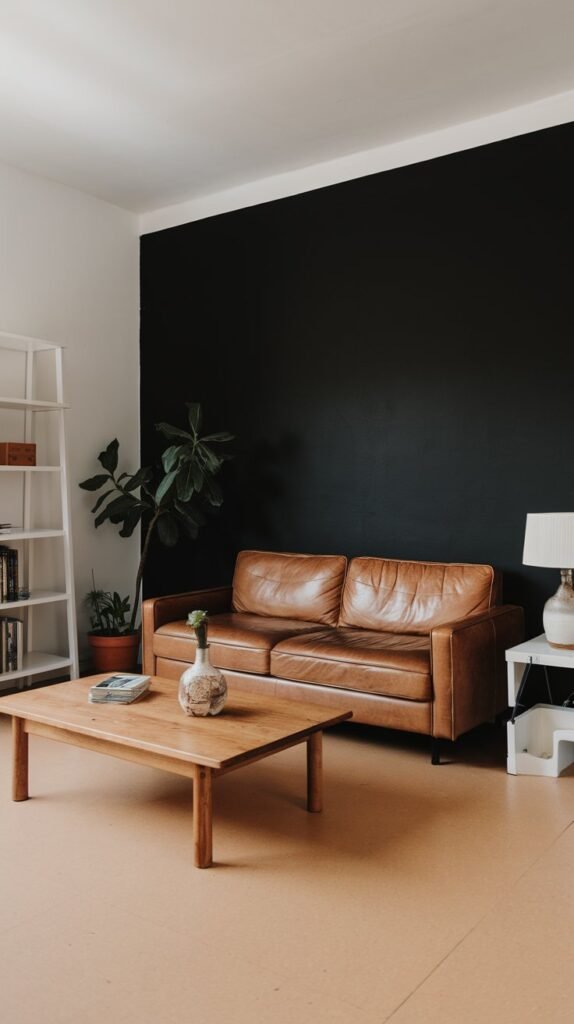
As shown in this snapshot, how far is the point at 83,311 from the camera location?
5.50 metres

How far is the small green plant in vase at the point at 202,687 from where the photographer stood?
2.97 meters

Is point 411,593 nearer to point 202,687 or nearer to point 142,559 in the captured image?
point 202,687

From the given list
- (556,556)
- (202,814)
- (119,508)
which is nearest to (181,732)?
(202,814)

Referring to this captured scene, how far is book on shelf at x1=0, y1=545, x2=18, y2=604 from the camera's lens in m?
4.57

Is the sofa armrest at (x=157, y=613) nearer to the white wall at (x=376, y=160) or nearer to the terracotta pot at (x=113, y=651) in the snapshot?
the terracotta pot at (x=113, y=651)

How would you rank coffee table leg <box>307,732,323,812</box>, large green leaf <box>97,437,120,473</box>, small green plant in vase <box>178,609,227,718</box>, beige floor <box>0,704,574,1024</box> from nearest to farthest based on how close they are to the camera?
beige floor <box>0,704,574,1024</box>, small green plant in vase <box>178,609,227,718</box>, coffee table leg <box>307,732,323,812</box>, large green leaf <box>97,437,120,473</box>

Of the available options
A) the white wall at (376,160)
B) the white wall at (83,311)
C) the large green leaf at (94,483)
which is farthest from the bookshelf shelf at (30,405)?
the white wall at (376,160)

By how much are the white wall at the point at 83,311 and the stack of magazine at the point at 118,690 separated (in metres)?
2.22

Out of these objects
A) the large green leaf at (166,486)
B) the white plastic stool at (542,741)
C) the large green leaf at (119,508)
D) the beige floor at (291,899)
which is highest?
the large green leaf at (166,486)

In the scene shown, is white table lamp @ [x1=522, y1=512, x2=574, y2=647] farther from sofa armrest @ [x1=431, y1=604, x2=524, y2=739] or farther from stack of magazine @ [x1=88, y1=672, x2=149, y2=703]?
stack of magazine @ [x1=88, y1=672, x2=149, y2=703]

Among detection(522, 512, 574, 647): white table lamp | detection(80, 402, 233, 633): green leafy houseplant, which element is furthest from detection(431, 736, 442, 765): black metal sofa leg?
detection(80, 402, 233, 633): green leafy houseplant

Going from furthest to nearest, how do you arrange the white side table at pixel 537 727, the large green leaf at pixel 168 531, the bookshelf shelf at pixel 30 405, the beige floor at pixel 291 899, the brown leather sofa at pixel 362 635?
the large green leaf at pixel 168 531 < the bookshelf shelf at pixel 30 405 < the brown leather sofa at pixel 362 635 < the white side table at pixel 537 727 < the beige floor at pixel 291 899

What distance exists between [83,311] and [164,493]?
4.73 feet

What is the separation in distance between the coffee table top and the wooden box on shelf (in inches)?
64.7
